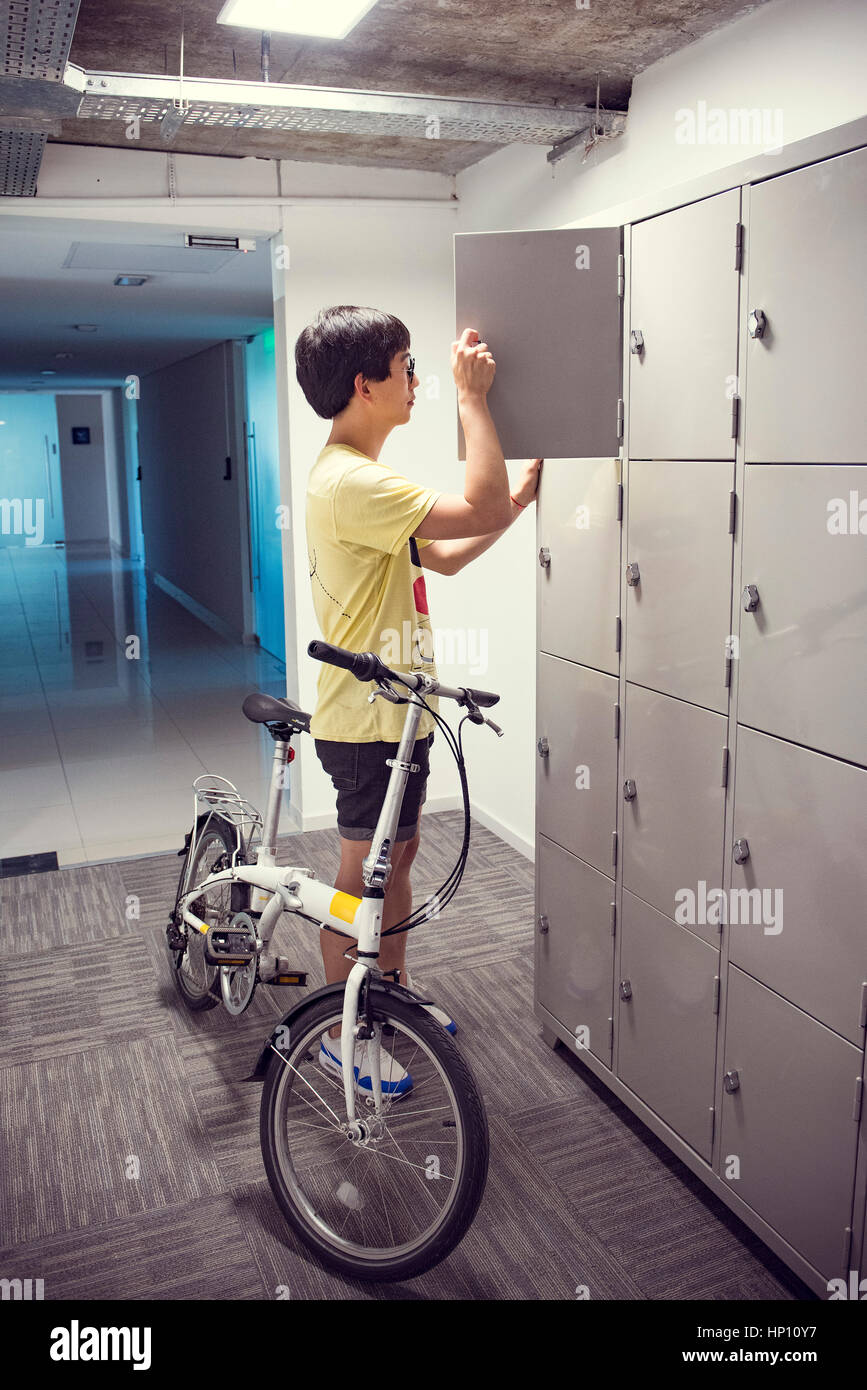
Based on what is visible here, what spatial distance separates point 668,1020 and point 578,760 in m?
0.66

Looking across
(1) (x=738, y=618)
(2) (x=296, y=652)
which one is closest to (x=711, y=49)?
(1) (x=738, y=618)

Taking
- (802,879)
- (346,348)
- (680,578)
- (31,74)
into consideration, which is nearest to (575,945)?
(802,879)

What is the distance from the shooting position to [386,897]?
255 cm

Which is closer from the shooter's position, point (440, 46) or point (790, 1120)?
point (790, 1120)

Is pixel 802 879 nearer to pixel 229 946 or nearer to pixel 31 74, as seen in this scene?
pixel 229 946

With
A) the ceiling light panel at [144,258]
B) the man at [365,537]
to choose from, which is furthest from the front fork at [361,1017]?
the ceiling light panel at [144,258]

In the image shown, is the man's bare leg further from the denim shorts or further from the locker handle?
the locker handle

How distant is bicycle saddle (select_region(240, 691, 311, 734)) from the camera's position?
258cm

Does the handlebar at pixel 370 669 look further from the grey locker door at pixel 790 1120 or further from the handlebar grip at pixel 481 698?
the grey locker door at pixel 790 1120

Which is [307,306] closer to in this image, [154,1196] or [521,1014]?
[521,1014]

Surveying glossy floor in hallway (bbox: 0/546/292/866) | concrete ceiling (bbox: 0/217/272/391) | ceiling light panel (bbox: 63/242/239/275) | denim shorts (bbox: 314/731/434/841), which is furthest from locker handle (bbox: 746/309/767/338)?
ceiling light panel (bbox: 63/242/239/275)

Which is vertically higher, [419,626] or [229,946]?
[419,626]

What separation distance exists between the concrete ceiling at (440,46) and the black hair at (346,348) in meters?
0.99

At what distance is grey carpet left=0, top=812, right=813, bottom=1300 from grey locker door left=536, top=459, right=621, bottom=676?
1.13 m
